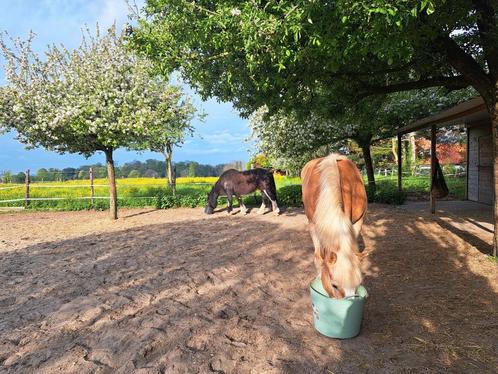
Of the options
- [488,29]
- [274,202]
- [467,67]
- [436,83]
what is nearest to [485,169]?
[436,83]

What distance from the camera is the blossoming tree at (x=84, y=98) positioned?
8.93m

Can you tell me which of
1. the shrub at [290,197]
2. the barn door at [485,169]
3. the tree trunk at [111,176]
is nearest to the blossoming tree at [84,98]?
the tree trunk at [111,176]

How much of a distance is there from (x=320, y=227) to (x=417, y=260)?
3.23 metres

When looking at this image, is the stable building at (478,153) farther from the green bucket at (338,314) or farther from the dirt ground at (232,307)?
the green bucket at (338,314)

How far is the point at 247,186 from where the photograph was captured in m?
11.1

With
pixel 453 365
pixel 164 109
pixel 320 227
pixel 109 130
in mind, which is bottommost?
pixel 453 365

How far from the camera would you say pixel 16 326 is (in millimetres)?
3656

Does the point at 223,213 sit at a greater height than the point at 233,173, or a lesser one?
lesser

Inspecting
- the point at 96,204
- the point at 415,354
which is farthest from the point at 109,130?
the point at 415,354

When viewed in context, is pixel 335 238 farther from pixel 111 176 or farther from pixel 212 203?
pixel 111 176

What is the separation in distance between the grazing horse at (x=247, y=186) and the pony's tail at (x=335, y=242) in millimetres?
7226

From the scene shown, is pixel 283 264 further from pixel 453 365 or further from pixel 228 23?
pixel 228 23

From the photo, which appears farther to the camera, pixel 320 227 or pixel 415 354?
pixel 320 227

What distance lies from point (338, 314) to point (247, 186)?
8174 mm
